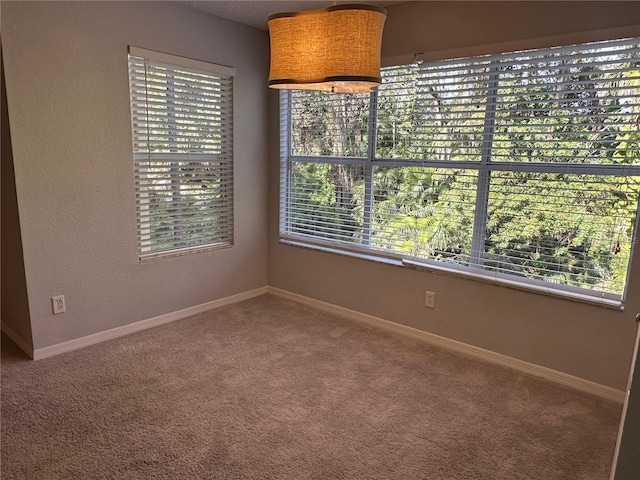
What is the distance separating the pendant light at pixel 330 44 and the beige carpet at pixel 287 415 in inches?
65.9

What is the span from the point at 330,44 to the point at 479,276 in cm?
199

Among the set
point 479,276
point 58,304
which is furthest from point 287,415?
point 58,304

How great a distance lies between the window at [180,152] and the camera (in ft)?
10.6

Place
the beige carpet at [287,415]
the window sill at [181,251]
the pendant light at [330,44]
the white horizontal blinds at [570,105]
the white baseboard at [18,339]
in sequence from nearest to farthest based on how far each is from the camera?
1. the pendant light at [330,44]
2. the beige carpet at [287,415]
3. the white horizontal blinds at [570,105]
4. the white baseboard at [18,339]
5. the window sill at [181,251]

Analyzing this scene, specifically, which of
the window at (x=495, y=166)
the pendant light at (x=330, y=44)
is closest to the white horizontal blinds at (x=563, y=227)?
the window at (x=495, y=166)

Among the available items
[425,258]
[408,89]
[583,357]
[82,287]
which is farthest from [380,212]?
[82,287]

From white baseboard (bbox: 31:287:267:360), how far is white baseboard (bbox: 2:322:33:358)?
0.08 metres

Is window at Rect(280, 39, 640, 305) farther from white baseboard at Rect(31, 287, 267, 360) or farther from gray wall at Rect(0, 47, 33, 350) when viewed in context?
gray wall at Rect(0, 47, 33, 350)

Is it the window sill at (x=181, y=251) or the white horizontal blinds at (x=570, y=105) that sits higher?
the white horizontal blinds at (x=570, y=105)

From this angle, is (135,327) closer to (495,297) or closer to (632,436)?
(495,297)

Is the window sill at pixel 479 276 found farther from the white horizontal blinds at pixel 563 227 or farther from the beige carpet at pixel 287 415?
the beige carpet at pixel 287 415

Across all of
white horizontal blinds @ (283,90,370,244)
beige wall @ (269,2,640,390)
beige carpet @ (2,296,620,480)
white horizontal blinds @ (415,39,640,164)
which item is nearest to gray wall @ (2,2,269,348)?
beige carpet @ (2,296,620,480)

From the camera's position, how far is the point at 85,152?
2.92 m

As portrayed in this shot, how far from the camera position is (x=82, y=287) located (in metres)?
3.03
